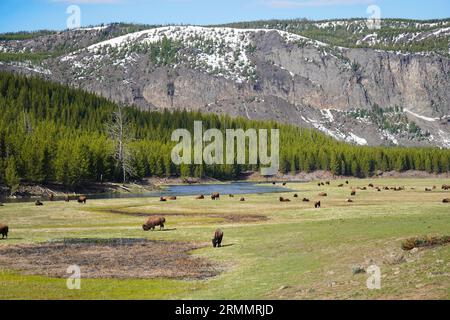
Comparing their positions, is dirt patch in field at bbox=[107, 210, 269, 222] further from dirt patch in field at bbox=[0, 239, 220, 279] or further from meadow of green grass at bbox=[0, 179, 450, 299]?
dirt patch in field at bbox=[0, 239, 220, 279]

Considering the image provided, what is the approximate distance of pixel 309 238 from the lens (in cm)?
4366

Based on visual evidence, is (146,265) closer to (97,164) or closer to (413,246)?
(413,246)

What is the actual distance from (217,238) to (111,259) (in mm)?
7856

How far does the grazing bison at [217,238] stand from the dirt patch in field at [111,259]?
169 centimetres

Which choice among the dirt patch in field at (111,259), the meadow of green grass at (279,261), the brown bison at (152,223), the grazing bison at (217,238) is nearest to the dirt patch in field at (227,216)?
the meadow of green grass at (279,261)

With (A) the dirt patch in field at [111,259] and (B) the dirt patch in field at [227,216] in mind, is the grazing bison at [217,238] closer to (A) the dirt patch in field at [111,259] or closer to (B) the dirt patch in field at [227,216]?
(A) the dirt patch in field at [111,259]

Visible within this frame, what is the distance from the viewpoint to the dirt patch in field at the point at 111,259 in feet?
115

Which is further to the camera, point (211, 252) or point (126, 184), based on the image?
point (126, 184)

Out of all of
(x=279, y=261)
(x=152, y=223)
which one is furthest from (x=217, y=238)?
(x=152, y=223)

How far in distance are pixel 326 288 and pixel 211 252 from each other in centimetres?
1602

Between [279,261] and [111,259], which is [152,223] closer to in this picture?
[111,259]

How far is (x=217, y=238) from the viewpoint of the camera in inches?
1737
